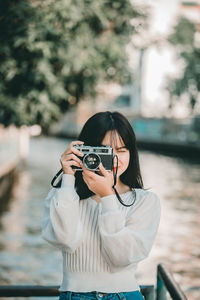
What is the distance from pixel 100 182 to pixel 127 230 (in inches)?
8.3

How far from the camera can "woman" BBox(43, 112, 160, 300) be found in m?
2.01

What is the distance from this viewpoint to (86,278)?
2.07 meters

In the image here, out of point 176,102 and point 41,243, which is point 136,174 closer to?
point 41,243

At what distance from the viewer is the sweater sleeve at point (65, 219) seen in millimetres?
2037

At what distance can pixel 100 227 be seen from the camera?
2.01 m

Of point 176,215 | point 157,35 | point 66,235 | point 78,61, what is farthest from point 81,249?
point 176,215

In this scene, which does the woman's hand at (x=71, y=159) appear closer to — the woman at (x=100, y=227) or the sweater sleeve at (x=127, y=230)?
the woman at (x=100, y=227)

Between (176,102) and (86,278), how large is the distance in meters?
39.2

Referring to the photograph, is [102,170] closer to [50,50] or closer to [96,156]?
[96,156]

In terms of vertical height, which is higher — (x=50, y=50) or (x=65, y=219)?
(x=50, y=50)

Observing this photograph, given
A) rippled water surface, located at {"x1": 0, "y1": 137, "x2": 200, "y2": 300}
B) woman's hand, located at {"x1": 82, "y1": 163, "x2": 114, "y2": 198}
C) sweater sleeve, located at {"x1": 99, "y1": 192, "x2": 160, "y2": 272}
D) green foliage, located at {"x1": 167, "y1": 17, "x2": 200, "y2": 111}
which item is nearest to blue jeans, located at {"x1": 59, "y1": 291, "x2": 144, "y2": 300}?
sweater sleeve, located at {"x1": 99, "y1": 192, "x2": 160, "y2": 272}

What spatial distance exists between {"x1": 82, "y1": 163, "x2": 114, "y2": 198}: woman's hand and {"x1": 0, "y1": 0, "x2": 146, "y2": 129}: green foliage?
127 inches

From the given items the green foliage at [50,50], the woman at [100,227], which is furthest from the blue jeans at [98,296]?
the green foliage at [50,50]

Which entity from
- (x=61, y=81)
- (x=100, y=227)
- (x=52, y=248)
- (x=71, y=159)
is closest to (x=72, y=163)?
(x=71, y=159)
